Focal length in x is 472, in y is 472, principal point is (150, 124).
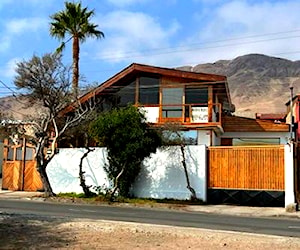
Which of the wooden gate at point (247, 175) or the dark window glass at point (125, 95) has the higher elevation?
the dark window glass at point (125, 95)

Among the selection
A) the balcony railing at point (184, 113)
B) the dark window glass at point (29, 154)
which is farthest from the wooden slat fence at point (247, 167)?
the dark window glass at point (29, 154)

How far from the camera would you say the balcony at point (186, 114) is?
27.6 m

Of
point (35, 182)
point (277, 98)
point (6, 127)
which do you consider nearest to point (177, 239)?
point (35, 182)

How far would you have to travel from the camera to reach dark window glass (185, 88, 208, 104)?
28391mm

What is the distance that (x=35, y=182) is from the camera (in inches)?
1041

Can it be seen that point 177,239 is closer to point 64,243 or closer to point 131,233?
point 131,233

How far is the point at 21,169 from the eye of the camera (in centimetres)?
2694

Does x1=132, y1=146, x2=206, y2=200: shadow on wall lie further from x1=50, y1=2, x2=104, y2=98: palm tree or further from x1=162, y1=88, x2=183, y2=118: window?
x1=50, y1=2, x2=104, y2=98: palm tree

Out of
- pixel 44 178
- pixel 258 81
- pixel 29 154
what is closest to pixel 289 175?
pixel 44 178

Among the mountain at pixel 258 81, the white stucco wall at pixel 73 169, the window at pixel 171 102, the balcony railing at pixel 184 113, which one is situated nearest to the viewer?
the white stucco wall at pixel 73 169

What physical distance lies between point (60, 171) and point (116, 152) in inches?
193

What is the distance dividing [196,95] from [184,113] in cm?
140

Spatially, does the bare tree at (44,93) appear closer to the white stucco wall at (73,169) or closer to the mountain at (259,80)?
the white stucco wall at (73,169)

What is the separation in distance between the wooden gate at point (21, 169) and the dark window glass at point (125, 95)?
21.6ft
